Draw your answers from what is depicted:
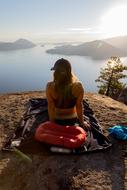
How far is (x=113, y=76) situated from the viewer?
50.9m

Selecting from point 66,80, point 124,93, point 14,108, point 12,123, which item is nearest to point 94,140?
point 66,80

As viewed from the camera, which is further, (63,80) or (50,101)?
(50,101)

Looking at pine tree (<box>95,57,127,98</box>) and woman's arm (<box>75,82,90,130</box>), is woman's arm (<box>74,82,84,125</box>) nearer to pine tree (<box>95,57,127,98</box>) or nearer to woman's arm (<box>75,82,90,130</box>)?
woman's arm (<box>75,82,90,130</box>)

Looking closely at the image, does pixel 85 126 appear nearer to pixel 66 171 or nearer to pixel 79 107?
A: pixel 79 107

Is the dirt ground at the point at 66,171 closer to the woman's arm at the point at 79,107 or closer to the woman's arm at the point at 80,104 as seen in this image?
the woman's arm at the point at 80,104

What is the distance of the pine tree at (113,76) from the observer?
5025cm

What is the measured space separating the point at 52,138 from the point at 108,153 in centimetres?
193

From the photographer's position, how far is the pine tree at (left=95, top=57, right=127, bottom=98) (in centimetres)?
5025

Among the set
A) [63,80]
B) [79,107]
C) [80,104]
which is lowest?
[79,107]

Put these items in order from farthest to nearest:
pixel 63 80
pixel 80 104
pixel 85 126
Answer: pixel 85 126
pixel 80 104
pixel 63 80

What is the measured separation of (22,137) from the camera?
31.9ft

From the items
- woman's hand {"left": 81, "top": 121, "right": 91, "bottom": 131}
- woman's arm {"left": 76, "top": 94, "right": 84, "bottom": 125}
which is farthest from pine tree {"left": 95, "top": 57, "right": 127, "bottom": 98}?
woman's arm {"left": 76, "top": 94, "right": 84, "bottom": 125}

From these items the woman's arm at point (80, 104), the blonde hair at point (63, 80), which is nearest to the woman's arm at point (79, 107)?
the woman's arm at point (80, 104)

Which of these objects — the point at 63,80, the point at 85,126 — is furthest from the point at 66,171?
the point at 63,80
